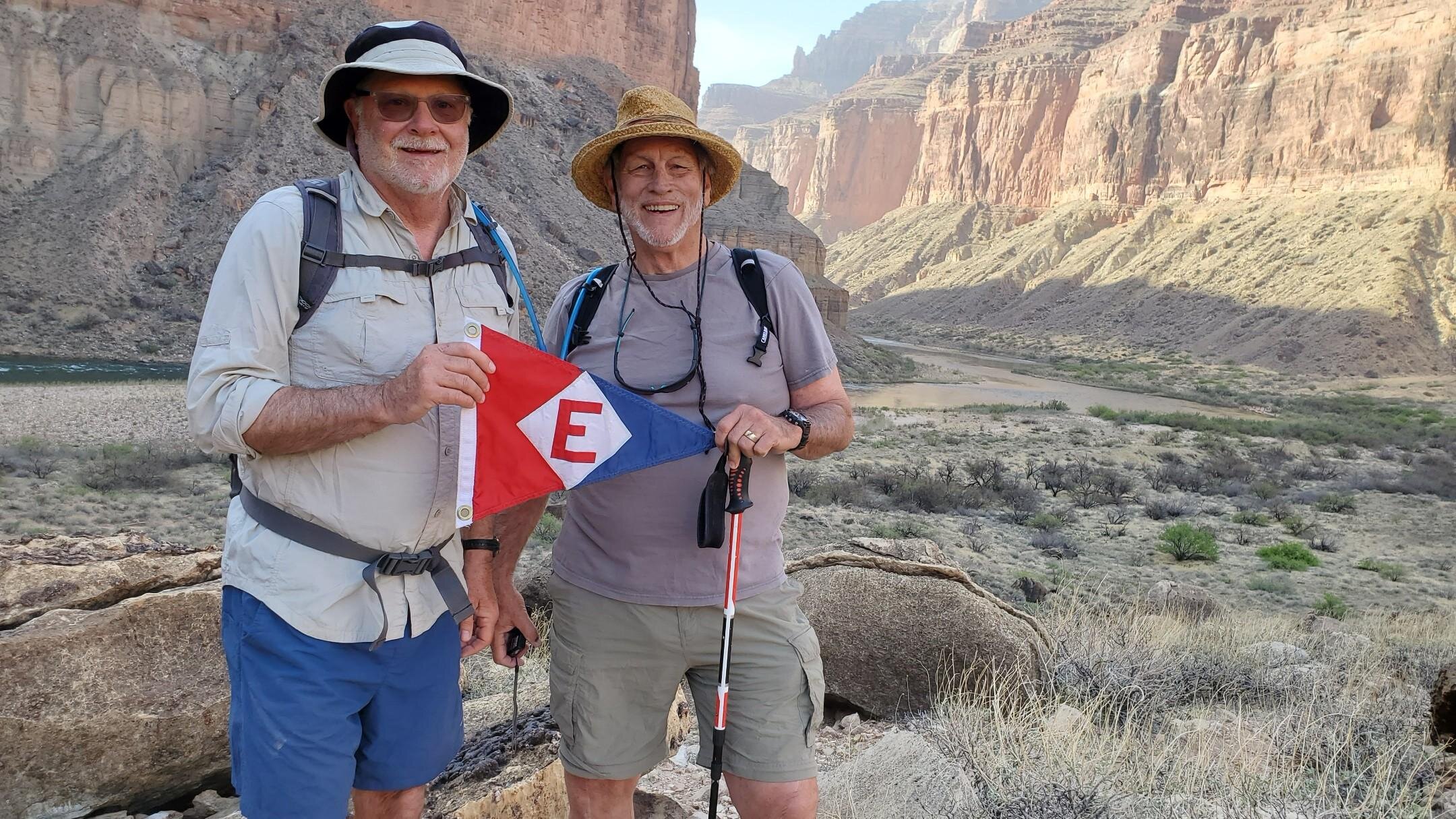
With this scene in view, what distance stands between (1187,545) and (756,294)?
405 inches

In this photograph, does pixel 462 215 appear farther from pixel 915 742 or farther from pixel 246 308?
pixel 915 742

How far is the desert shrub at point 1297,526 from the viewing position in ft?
41.9

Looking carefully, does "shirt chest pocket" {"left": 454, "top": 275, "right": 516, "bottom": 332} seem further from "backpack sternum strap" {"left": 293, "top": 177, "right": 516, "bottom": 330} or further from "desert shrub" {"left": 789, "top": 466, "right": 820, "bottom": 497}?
"desert shrub" {"left": 789, "top": 466, "right": 820, "bottom": 497}

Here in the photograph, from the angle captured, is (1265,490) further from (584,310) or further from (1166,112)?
(1166,112)

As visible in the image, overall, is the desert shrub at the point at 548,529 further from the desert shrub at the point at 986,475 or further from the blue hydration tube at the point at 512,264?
the blue hydration tube at the point at 512,264

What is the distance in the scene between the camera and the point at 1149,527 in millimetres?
12523

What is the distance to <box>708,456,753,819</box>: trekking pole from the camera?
2.28 m

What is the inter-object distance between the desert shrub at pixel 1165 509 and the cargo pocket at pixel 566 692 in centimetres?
1263

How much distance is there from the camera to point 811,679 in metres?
2.40

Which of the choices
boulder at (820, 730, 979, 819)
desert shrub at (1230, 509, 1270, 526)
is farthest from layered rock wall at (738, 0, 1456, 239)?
boulder at (820, 730, 979, 819)

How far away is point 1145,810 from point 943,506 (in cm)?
1095

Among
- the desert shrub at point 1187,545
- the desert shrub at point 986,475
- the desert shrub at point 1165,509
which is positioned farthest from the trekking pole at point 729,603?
the desert shrub at point 986,475

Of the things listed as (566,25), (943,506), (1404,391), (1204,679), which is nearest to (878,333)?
(566,25)

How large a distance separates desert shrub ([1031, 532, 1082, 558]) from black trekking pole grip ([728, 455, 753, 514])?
9.28 meters
